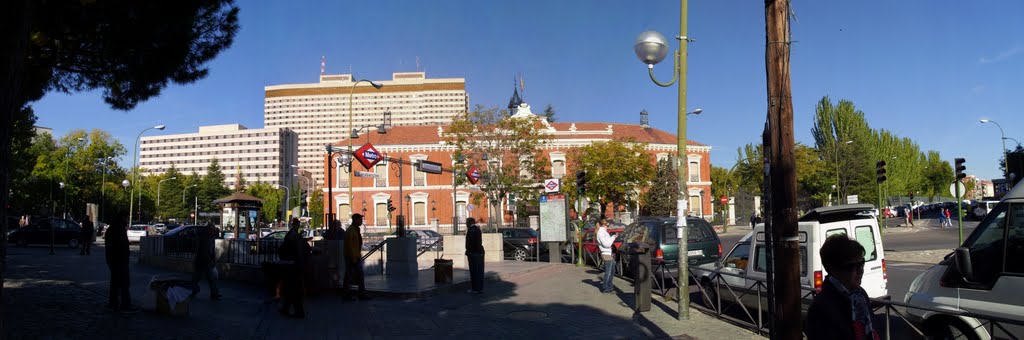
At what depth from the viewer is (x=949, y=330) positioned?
249 inches

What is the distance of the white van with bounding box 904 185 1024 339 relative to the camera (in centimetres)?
598

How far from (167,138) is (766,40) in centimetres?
18318

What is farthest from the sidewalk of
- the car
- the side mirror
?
the car

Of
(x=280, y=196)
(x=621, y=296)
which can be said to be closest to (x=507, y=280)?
(x=621, y=296)

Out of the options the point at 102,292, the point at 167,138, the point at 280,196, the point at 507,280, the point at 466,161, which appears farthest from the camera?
the point at 167,138

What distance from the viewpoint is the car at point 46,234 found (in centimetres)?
3022

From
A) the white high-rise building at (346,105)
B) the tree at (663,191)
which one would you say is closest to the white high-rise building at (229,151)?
the white high-rise building at (346,105)

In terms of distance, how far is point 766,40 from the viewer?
522 centimetres

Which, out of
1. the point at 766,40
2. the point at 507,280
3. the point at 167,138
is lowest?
the point at 507,280

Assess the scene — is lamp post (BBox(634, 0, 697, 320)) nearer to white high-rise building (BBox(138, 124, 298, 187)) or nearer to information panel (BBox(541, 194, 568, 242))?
information panel (BBox(541, 194, 568, 242))

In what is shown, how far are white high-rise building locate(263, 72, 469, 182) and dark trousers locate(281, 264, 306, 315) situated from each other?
159283 millimetres

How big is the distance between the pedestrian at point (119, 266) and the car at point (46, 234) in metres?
24.9

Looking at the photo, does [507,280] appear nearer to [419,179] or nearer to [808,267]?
[808,267]

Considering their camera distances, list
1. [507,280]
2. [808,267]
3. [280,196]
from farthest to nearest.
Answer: [280,196]
[507,280]
[808,267]
